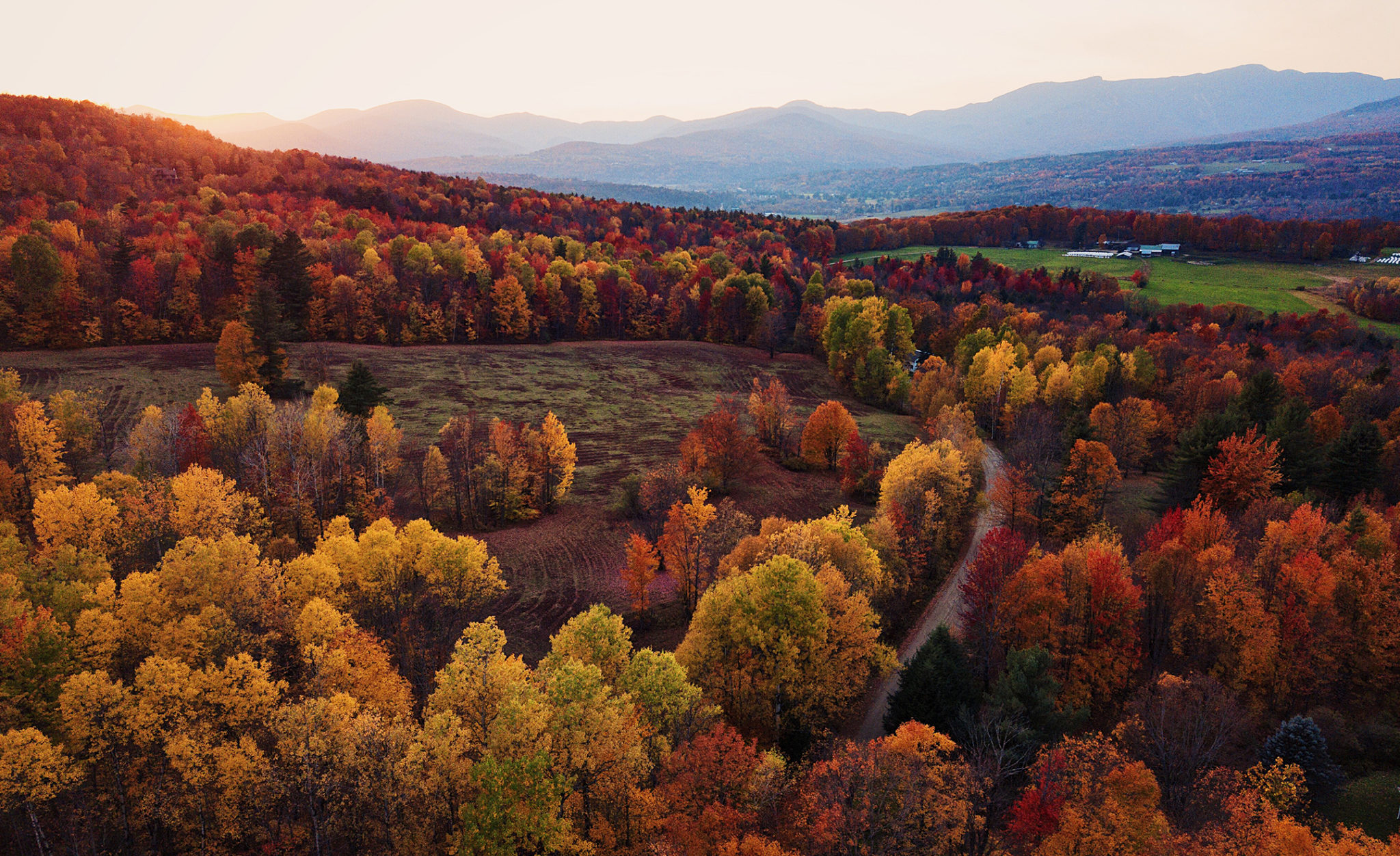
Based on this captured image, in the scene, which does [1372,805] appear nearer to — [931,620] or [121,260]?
[931,620]

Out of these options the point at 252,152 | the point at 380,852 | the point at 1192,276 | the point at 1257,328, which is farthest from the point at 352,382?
the point at 1192,276

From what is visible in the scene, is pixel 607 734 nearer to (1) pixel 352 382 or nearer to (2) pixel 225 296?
(1) pixel 352 382

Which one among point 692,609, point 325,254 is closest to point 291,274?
point 325,254

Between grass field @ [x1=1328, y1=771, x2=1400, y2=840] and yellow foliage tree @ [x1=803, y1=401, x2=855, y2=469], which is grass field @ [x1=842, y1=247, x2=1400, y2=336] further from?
grass field @ [x1=1328, y1=771, x2=1400, y2=840]

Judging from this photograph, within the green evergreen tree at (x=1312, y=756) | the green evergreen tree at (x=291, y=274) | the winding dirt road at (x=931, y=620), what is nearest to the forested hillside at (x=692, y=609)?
the green evergreen tree at (x=1312, y=756)

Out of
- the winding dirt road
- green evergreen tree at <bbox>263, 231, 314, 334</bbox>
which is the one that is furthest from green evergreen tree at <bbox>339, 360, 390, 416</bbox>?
the winding dirt road

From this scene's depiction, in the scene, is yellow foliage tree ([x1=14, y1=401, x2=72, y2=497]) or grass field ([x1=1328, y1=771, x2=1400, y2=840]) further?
yellow foliage tree ([x1=14, y1=401, x2=72, y2=497])
